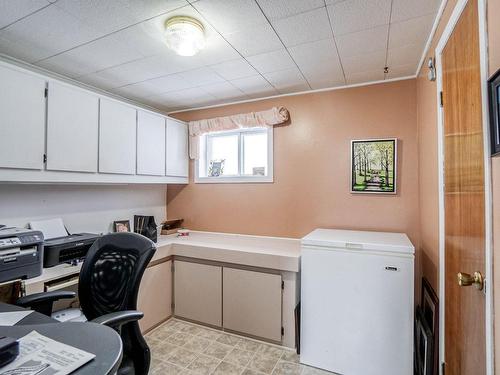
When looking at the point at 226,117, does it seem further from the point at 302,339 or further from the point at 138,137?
the point at 302,339

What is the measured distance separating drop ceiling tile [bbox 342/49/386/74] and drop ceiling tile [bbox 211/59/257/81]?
76cm

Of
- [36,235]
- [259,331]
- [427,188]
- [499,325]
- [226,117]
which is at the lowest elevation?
[259,331]

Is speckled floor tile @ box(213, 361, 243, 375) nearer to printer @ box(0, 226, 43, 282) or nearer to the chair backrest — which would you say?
the chair backrest

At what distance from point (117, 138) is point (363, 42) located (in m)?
2.16

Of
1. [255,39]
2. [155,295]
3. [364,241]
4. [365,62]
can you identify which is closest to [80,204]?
[155,295]

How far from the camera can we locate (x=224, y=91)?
110 inches

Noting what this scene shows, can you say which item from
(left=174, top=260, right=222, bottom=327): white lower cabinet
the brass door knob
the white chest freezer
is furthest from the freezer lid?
(left=174, top=260, right=222, bottom=327): white lower cabinet

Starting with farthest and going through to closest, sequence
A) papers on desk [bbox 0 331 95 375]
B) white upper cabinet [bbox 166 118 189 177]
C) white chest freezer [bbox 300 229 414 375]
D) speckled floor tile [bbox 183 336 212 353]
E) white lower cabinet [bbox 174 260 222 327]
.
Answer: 1. white upper cabinet [bbox 166 118 189 177]
2. white lower cabinet [bbox 174 260 222 327]
3. speckled floor tile [bbox 183 336 212 353]
4. white chest freezer [bbox 300 229 414 375]
5. papers on desk [bbox 0 331 95 375]

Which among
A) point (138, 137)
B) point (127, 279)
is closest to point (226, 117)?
point (138, 137)

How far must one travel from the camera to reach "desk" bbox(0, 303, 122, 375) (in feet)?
2.46

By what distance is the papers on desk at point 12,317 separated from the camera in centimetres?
105

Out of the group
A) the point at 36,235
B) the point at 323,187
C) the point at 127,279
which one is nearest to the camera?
the point at 127,279

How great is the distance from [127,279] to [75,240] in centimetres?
103

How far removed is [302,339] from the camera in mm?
2111
